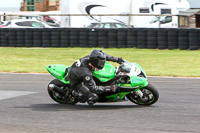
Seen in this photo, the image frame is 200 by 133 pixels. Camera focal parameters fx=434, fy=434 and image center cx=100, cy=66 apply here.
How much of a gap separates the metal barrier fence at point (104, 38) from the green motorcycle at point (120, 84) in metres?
11.2

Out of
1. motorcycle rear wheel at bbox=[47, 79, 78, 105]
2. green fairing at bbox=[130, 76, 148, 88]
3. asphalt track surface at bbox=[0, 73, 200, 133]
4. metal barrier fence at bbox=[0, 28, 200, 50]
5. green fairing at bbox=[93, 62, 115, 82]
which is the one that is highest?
metal barrier fence at bbox=[0, 28, 200, 50]

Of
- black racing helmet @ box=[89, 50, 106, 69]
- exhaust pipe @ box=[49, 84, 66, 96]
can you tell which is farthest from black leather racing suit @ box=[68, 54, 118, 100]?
exhaust pipe @ box=[49, 84, 66, 96]

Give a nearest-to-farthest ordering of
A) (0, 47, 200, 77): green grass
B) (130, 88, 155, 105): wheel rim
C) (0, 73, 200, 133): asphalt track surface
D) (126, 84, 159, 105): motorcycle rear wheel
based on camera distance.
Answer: (0, 73, 200, 133): asphalt track surface < (126, 84, 159, 105): motorcycle rear wheel < (130, 88, 155, 105): wheel rim < (0, 47, 200, 77): green grass

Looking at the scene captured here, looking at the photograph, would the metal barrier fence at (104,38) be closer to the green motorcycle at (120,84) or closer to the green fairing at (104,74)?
the green motorcycle at (120,84)

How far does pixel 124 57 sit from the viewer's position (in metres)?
→ 17.5

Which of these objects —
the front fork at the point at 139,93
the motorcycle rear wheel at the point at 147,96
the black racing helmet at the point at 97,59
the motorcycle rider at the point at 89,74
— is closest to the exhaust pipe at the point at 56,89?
the motorcycle rider at the point at 89,74

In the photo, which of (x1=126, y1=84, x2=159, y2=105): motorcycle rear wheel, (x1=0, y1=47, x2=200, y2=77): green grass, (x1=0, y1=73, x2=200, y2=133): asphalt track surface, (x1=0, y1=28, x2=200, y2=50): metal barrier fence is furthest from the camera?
(x1=0, y1=28, x2=200, y2=50): metal barrier fence

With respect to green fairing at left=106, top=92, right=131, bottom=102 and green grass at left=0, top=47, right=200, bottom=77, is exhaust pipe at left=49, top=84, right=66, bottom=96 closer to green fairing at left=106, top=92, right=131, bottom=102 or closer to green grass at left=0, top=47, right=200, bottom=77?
green fairing at left=106, top=92, right=131, bottom=102

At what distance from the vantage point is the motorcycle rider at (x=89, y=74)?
6.97 metres

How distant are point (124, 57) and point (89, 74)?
34.7ft

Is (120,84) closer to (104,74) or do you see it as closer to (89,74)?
(104,74)

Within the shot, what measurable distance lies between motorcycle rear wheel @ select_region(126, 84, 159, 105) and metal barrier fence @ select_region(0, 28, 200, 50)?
1108 cm

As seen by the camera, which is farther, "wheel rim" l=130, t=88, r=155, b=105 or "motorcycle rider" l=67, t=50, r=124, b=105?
"wheel rim" l=130, t=88, r=155, b=105

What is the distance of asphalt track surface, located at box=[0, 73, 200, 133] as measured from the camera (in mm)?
5773
